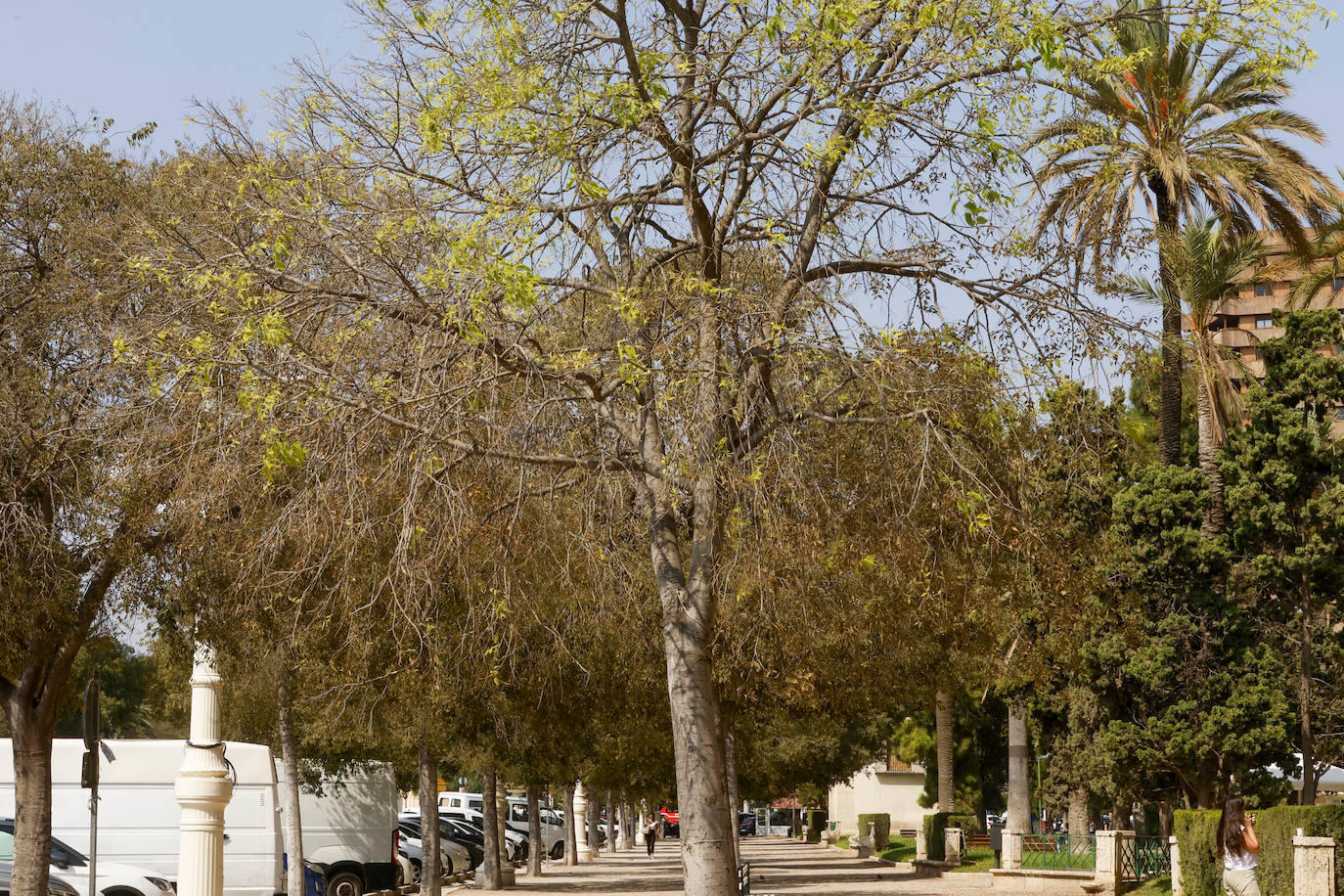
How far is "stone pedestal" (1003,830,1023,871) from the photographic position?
3062 centimetres

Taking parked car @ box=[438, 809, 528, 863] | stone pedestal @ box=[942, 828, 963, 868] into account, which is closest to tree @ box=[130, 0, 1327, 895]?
stone pedestal @ box=[942, 828, 963, 868]

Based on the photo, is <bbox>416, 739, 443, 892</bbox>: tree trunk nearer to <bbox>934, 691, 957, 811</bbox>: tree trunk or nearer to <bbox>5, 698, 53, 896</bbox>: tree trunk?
<bbox>5, 698, 53, 896</bbox>: tree trunk

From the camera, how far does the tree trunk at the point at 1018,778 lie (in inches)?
1330

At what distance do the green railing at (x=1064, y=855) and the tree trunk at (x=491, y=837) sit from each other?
11.7 m

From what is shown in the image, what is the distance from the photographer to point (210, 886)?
984 cm

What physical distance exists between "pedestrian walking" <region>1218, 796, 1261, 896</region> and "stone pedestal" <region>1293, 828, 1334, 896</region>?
5304 mm

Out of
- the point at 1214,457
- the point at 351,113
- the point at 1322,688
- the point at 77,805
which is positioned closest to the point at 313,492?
the point at 351,113

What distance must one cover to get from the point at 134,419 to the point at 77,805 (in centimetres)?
1132

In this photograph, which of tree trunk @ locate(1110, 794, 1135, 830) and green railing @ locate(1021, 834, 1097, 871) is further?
tree trunk @ locate(1110, 794, 1135, 830)

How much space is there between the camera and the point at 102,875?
1895 cm

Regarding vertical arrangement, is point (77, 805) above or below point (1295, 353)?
below

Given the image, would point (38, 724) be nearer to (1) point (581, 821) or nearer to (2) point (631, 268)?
(2) point (631, 268)

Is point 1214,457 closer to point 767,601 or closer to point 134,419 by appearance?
point 767,601

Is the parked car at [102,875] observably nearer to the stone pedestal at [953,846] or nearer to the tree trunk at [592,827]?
the stone pedestal at [953,846]
